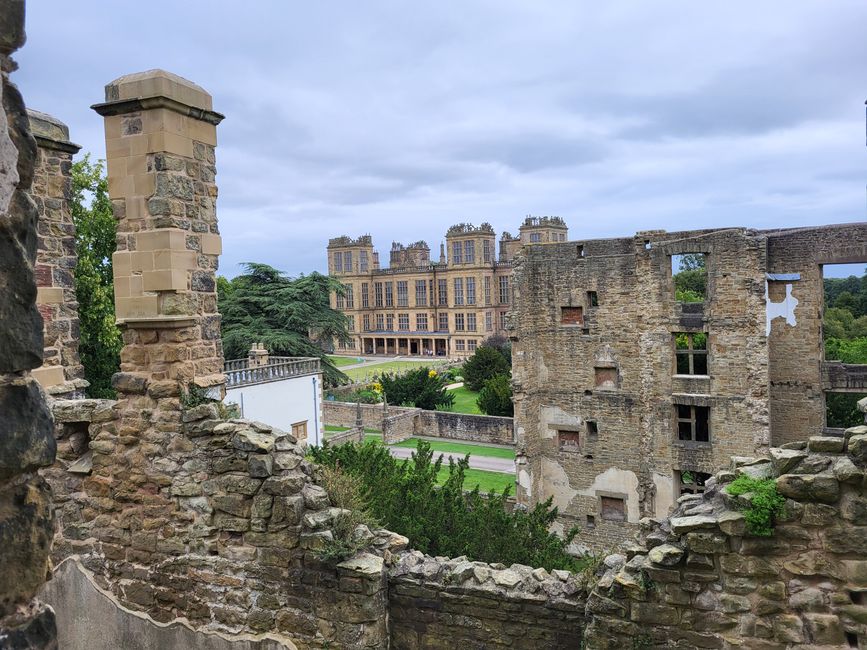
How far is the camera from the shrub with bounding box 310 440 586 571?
923 centimetres

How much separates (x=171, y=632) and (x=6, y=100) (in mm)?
6197

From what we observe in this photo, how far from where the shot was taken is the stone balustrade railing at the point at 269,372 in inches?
819

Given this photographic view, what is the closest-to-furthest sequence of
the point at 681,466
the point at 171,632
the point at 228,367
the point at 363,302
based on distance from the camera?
the point at 171,632
the point at 681,466
the point at 228,367
the point at 363,302

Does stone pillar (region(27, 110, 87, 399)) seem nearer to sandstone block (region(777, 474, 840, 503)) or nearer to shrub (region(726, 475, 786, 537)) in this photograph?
shrub (region(726, 475, 786, 537))

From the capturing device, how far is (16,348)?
5.72 feet

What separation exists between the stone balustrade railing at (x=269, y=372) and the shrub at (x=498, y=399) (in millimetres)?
10504

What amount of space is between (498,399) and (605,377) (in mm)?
12598

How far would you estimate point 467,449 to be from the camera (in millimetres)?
29078

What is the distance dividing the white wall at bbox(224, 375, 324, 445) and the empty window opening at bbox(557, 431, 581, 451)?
27.7ft

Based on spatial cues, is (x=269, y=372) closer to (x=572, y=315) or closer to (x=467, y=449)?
(x=572, y=315)

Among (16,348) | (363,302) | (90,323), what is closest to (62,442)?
(16,348)

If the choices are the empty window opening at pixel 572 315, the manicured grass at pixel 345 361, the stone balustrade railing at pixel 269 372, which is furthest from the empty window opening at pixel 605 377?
the manicured grass at pixel 345 361

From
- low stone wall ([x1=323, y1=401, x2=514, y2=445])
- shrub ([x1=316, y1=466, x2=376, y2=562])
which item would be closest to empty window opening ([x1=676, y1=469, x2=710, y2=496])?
low stone wall ([x1=323, y1=401, x2=514, y2=445])

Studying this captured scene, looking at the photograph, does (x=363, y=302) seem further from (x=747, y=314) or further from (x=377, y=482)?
(x=377, y=482)
